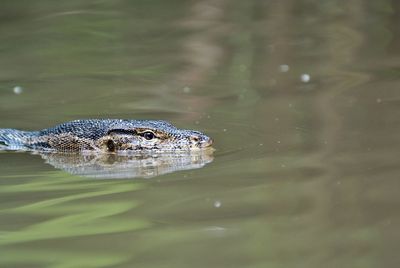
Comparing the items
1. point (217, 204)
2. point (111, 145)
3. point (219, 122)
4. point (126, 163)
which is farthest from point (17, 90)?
point (217, 204)

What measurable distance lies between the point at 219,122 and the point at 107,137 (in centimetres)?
135

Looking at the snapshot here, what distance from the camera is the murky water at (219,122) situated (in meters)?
6.28

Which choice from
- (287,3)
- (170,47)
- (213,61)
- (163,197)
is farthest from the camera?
(287,3)

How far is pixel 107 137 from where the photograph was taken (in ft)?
32.1

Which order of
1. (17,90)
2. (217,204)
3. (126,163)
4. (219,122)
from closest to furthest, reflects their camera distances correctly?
(217,204), (126,163), (219,122), (17,90)

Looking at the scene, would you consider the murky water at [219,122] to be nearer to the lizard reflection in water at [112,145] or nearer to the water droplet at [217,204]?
the water droplet at [217,204]

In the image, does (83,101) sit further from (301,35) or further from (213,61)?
(301,35)

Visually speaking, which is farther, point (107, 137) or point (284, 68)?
point (284, 68)

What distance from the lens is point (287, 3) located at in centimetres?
1850

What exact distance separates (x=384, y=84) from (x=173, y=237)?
6119mm

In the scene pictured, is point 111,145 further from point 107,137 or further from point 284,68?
point 284,68

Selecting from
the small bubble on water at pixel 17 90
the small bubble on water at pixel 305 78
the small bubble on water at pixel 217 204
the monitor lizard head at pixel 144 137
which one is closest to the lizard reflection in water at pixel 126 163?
the monitor lizard head at pixel 144 137

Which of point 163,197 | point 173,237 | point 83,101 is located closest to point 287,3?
point 83,101

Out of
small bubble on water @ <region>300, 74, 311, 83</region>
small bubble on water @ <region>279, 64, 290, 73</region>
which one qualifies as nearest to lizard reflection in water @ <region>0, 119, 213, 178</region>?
small bubble on water @ <region>300, 74, 311, 83</region>
